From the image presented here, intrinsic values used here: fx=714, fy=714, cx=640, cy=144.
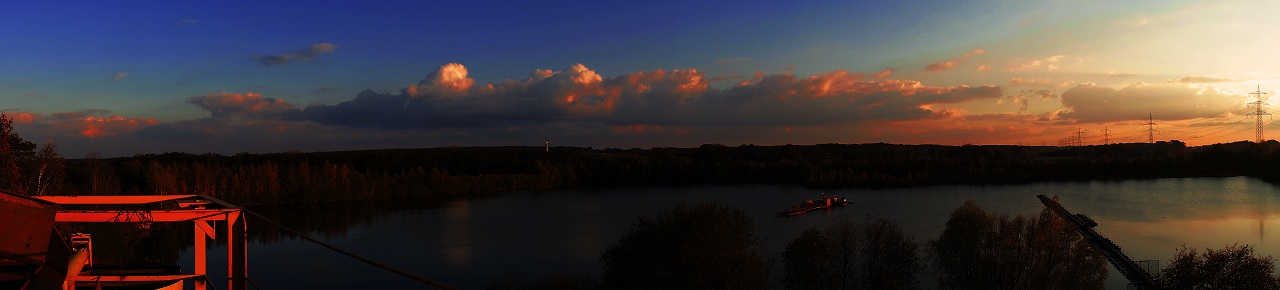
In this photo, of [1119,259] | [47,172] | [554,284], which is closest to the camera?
[47,172]

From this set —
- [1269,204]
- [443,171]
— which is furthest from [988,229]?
[443,171]

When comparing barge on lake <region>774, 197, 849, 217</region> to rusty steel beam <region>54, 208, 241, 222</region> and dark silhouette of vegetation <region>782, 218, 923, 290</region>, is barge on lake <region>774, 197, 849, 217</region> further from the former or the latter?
rusty steel beam <region>54, 208, 241, 222</region>

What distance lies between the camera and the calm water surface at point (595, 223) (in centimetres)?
2278

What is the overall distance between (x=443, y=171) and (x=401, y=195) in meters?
7.20

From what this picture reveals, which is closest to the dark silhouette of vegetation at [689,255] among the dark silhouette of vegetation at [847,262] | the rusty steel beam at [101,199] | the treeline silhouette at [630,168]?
the dark silhouette of vegetation at [847,262]

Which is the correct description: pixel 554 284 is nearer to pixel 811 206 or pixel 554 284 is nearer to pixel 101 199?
pixel 101 199

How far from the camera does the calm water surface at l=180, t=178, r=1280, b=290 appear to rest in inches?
897

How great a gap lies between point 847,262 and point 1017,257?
15.0 feet

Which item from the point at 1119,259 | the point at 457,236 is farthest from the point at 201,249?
the point at 457,236

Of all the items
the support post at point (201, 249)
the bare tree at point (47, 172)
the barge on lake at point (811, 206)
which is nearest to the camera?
the support post at point (201, 249)

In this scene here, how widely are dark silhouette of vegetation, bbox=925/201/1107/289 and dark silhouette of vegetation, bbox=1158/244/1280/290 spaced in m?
3.78

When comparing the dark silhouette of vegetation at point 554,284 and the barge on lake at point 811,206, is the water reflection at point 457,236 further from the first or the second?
the barge on lake at point 811,206

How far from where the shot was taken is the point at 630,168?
70938 mm

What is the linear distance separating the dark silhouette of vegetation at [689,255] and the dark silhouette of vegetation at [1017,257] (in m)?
5.51
